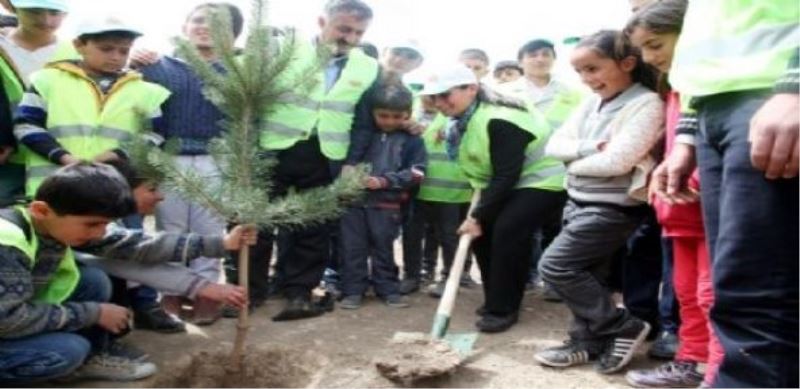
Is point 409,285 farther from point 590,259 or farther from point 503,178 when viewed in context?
point 590,259

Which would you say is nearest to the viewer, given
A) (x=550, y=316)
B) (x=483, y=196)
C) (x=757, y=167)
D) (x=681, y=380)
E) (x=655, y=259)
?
(x=757, y=167)

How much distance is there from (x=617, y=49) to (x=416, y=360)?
162 centimetres

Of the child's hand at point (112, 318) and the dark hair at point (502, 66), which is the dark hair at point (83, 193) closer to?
the child's hand at point (112, 318)

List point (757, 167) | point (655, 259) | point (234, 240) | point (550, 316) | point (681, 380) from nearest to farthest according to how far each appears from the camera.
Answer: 1. point (757, 167)
2. point (681, 380)
3. point (234, 240)
4. point (655, 259)
5. point (550, 316)

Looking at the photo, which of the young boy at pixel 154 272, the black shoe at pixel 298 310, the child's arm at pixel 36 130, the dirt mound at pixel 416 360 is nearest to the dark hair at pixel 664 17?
the dirt mound at pixel 416 360

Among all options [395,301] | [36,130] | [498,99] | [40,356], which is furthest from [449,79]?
[40,356]

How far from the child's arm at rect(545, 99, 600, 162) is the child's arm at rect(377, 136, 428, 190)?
1253mm

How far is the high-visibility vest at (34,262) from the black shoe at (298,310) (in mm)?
1292

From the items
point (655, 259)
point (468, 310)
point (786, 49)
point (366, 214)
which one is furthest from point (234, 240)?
point (786, 49)

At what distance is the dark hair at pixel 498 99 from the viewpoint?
13.4ft

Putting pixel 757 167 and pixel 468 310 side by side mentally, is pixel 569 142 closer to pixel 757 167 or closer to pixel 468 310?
pixel 468 310

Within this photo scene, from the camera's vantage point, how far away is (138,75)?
3.85 meters

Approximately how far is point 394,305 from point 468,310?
1.51ft

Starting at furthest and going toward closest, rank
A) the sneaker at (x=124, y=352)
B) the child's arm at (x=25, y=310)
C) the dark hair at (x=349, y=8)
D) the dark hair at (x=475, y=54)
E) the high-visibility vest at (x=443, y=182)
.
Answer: the dark hair at (x=475, y=54) < the high-visibility vest at (x=443, y=182) < the dark hair at (x=349, y=8) < the sneaker at (x=124, y=352) < the child's arm at (x=25, y=310)
